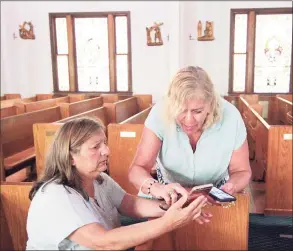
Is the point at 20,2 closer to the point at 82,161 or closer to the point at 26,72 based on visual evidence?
the point at 26,72

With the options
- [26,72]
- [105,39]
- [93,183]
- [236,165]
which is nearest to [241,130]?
[236,165]

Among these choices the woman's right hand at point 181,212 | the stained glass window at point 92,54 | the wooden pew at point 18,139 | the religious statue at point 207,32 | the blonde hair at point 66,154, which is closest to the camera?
the woman's right hand at point 181,212

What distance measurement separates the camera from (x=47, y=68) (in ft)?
28.1

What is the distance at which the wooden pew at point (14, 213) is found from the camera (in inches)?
73.9

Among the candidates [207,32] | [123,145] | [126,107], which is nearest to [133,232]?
[123,145]

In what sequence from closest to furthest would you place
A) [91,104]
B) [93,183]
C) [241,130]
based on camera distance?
[93,183] → [241,130] → [91,104]

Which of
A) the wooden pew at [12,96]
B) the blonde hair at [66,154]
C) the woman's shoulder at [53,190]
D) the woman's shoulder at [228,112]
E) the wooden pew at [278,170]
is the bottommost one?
the wooden pew at [278,170]

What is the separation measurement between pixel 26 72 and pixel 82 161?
7682mm

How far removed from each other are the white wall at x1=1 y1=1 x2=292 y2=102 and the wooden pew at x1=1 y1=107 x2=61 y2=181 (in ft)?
12.9

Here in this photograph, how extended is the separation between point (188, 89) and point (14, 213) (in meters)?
1.18

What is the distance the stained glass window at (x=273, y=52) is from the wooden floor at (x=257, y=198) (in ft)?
13.3

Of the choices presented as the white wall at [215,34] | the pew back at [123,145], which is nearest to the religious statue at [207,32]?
the white wall at [215,34]

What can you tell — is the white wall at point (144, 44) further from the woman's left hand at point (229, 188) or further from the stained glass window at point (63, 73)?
the woman's left hand at point (229, 188)

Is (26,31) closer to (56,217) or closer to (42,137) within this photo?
(42,137)
